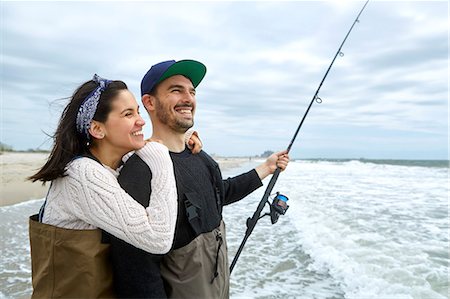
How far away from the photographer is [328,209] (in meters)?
9.85

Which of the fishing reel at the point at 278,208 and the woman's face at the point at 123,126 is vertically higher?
the woman's face at the point at 123,126

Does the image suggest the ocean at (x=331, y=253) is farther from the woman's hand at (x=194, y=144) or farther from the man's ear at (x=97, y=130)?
the man's ear at (x=97, y=130)

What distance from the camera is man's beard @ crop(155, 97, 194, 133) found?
1.93 m

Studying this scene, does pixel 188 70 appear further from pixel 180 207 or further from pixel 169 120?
pixel 180 207

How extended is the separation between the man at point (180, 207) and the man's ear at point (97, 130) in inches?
6.1

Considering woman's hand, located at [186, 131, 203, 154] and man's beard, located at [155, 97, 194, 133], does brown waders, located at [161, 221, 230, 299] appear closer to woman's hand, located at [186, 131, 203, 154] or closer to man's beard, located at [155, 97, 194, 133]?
woman's hand, located at [186, 131, 203, 154]

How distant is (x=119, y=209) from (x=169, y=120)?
0.66m

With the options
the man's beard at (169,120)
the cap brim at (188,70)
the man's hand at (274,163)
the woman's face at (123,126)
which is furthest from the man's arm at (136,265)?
the man's hand at (274,163)

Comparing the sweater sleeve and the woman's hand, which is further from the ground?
the woman's hand

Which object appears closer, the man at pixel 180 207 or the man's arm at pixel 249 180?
the man at pixel 180 207

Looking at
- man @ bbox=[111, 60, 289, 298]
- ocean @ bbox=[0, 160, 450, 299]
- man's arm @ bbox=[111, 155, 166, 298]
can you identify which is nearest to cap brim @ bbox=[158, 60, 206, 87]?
man @ bbox=[111, 60, 289, 298]

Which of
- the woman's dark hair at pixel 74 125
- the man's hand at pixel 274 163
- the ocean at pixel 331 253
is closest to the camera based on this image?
the woman's dark hair at pixel 74 125

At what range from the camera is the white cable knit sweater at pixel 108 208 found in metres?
1.38

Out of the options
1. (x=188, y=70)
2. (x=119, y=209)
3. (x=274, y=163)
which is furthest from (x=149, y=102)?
(x=274, y=163)
